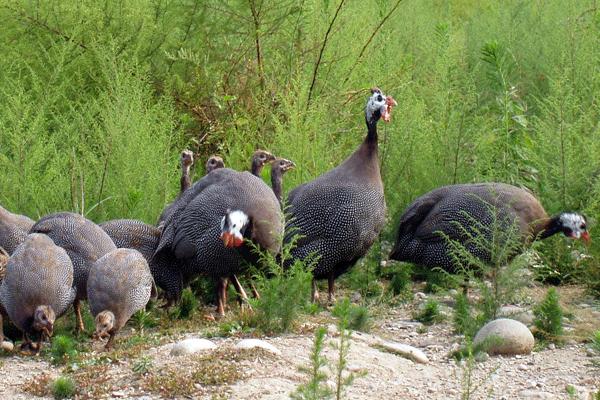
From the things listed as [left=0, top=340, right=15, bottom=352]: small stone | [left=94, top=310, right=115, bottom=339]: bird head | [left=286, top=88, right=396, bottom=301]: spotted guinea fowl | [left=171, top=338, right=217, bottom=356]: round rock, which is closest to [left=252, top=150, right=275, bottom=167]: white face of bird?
[left=286, top=88, right=396, bottom=301]: spotted guinea fowl

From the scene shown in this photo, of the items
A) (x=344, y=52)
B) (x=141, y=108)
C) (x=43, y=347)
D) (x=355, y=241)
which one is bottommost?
(x=43, y=347)

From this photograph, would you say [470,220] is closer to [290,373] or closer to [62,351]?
[290,373]

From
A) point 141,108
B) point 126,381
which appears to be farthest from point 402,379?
point 141,108

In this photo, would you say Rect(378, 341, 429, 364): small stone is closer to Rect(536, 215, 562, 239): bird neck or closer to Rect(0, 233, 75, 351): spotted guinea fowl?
Rect(0, 233, 75, 351): spotted guinea fowl

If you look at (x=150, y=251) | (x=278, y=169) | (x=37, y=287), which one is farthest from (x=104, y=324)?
(x=278, y=169)

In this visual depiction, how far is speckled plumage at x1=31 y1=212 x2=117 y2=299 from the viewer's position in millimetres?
6906

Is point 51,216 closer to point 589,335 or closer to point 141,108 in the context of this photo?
point 141,108

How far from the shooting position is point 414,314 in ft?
24.4

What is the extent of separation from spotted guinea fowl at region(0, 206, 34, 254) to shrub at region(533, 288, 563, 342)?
3.15 m

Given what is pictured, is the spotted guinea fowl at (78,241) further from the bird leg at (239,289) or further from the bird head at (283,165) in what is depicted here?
the bird head at (283,165)

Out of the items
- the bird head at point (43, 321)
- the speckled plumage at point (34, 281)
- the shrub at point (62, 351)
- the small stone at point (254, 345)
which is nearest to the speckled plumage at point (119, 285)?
the speckled plumage at point (34, 281)

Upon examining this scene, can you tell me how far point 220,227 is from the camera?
7.21 meters

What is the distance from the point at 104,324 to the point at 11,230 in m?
1.32

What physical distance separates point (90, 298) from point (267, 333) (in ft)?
3.39
